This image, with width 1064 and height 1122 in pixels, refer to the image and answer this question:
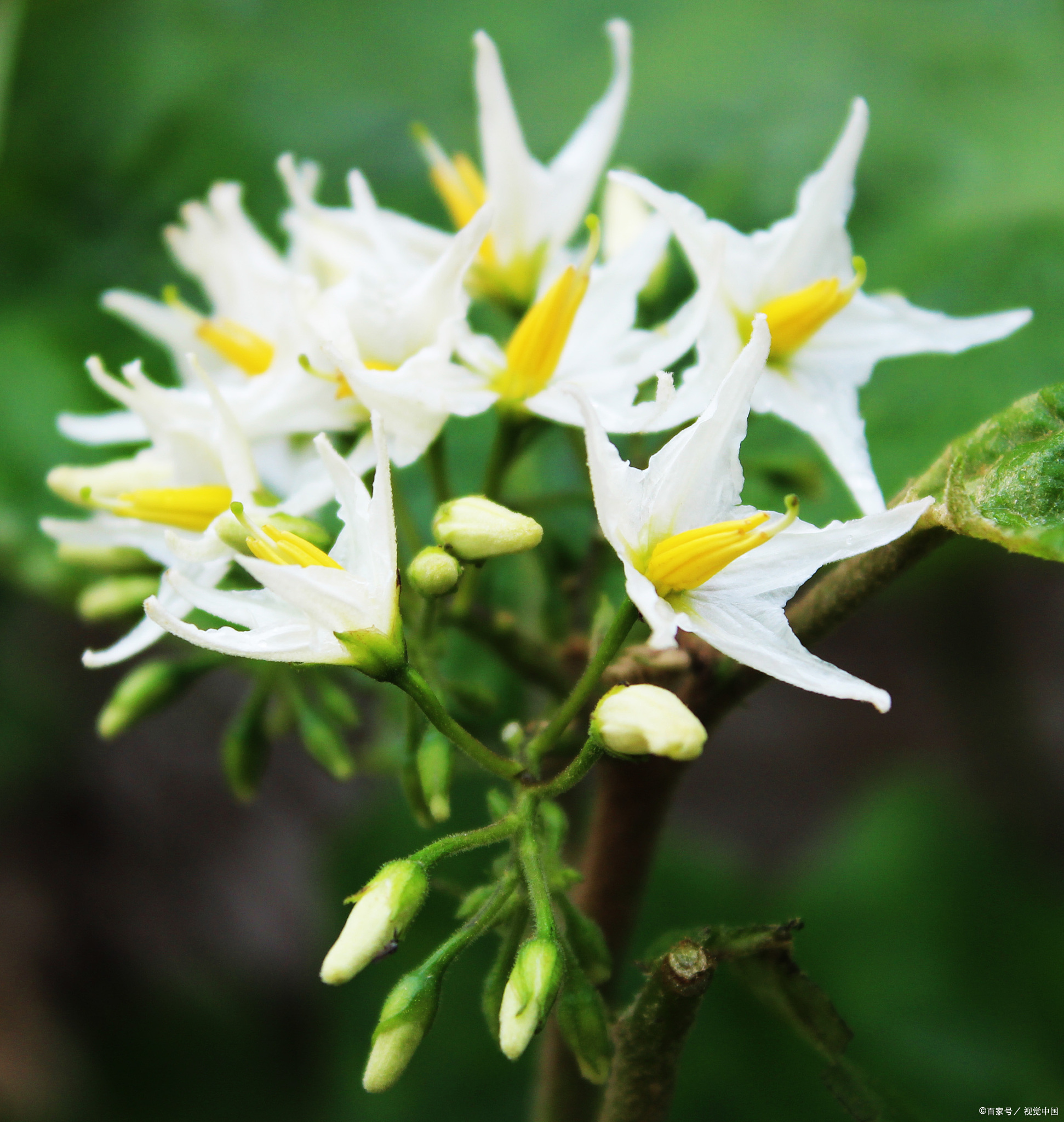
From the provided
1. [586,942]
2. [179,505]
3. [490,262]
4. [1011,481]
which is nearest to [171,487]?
[179,505]

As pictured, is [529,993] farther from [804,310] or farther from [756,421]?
[756,421]

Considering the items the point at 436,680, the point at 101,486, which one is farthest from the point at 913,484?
the point at 101,486

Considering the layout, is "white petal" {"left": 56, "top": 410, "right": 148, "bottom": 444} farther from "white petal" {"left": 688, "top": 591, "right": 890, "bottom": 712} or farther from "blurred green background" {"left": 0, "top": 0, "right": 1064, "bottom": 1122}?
"white petal" {"left": 688, "top": 591, "right": 890, "bottom": 712}

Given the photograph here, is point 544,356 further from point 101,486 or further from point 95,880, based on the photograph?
point 95,880

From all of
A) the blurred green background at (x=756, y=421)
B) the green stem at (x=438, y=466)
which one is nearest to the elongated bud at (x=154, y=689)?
the green stem at (x=438, y=466)

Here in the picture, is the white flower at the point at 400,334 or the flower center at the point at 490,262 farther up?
the white flower at the point at 400,334

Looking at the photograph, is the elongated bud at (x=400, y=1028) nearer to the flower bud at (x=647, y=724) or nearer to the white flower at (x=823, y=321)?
the flower bud at (x=647, y=724)
